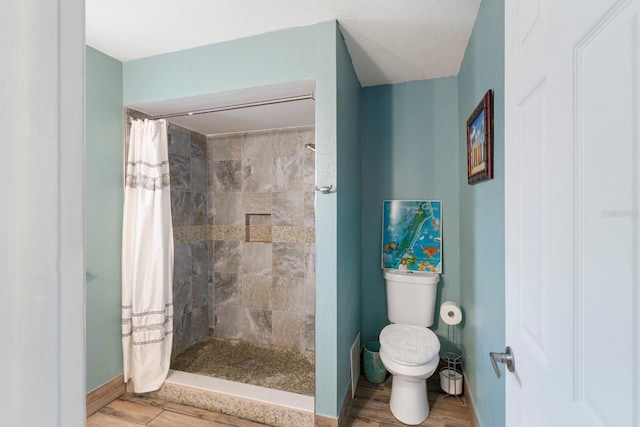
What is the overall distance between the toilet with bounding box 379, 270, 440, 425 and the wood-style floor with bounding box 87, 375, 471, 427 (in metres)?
0.09

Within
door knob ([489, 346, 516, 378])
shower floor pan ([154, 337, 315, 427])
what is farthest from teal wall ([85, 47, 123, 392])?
door knob ([489, 346, 516, 378])

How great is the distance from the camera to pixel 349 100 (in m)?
1.93

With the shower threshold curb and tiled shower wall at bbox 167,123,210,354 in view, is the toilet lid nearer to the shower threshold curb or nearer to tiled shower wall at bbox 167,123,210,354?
the shower threshold curb

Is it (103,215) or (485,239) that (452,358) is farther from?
(103,215)

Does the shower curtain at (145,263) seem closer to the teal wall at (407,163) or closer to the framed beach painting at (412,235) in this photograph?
the teal wall at (407,163)

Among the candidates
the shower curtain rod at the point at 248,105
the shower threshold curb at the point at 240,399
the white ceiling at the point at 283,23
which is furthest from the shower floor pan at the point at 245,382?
the white ceiling at the point at 283,23

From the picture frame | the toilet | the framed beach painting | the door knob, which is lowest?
the toilet

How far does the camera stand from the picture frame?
1.31m

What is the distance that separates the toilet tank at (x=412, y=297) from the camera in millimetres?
2111

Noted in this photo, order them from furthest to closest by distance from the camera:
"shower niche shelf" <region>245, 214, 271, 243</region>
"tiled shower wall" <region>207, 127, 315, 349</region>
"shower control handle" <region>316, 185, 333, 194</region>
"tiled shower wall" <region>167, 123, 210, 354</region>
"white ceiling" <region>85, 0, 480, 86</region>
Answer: "shower niche shelf" <region>245, 214, 271, 243</region> < "tiled shower wall" <region>207, 127, 315, 349</region> < "tiled shower wall" <region>167, 123, 210, 354</region> < "shower control handle" <region>316, 185, 333, 194</region> < "white ceiling" <region>85, 0, 480, 86</region>

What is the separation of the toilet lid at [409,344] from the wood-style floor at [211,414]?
0.42 metres

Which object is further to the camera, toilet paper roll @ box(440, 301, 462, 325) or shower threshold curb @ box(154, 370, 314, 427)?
toilet paper roll @ box(440, 301, 462, 325)

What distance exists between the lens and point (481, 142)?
4.76ft
